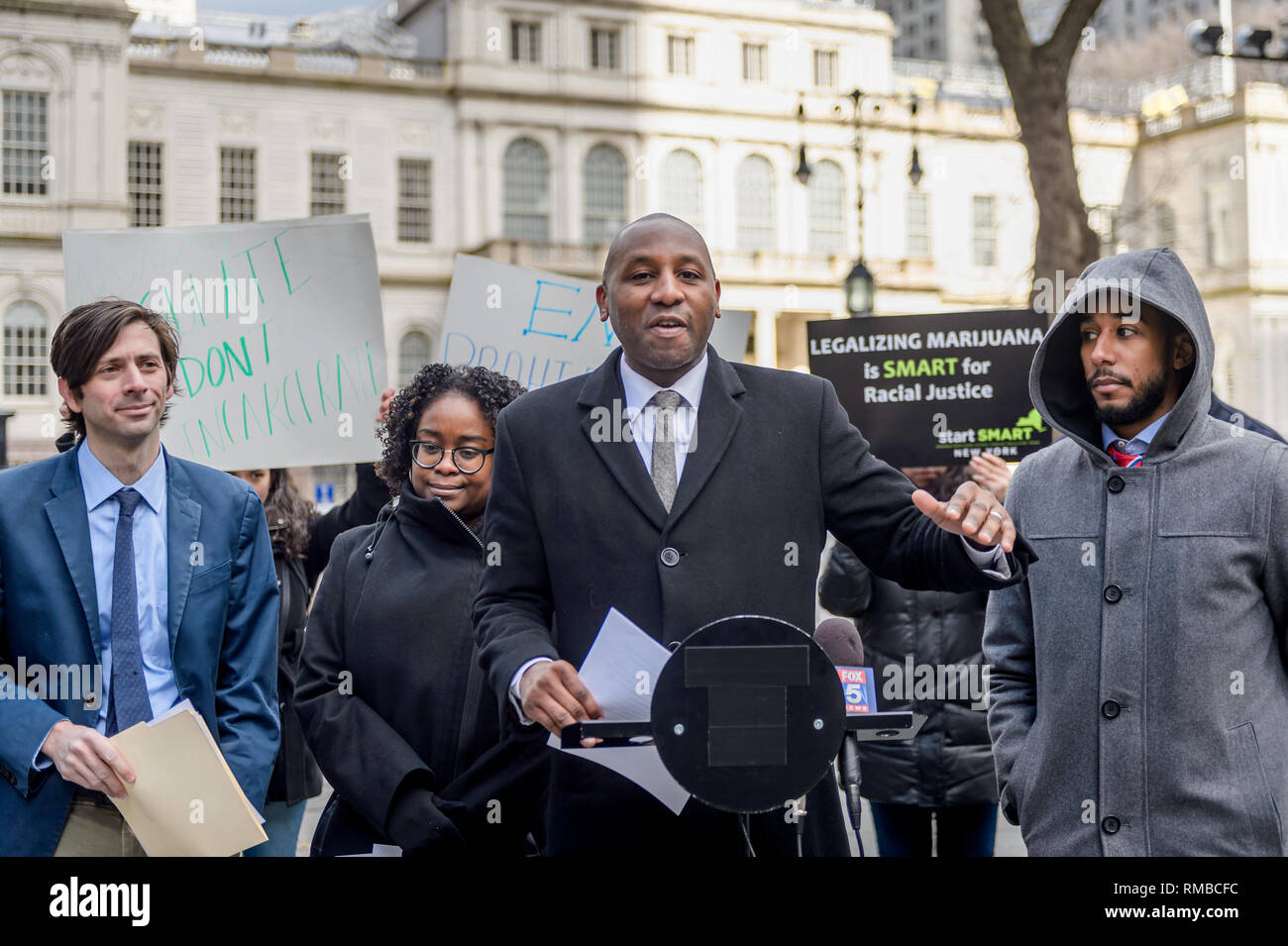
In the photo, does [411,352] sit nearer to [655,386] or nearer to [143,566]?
[143,566]

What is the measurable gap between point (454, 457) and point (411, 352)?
122ft

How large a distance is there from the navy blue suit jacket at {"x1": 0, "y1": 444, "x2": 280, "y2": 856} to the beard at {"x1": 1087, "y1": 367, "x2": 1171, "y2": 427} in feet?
5.37

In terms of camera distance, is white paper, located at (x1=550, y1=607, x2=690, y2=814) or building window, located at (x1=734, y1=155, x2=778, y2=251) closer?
white paper, located at (x1=550, y1=607, x2=690, y2=814)

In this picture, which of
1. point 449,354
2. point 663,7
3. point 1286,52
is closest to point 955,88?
point 663,7

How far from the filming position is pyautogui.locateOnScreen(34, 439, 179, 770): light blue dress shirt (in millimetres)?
2662

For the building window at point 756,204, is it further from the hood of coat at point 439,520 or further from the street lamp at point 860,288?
the hood of coat at point 439,520

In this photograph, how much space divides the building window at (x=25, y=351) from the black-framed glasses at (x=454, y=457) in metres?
33.6

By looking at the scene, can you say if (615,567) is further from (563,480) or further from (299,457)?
(299,457)

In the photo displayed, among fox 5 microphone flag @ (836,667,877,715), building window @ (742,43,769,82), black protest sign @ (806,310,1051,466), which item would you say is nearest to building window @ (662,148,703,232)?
building window @ (742,43,769,82)

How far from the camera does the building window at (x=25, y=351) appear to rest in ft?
112

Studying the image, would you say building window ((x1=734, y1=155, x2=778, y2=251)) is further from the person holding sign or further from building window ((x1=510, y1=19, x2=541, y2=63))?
the person holding sign

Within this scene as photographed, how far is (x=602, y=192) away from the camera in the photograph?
140 ft
